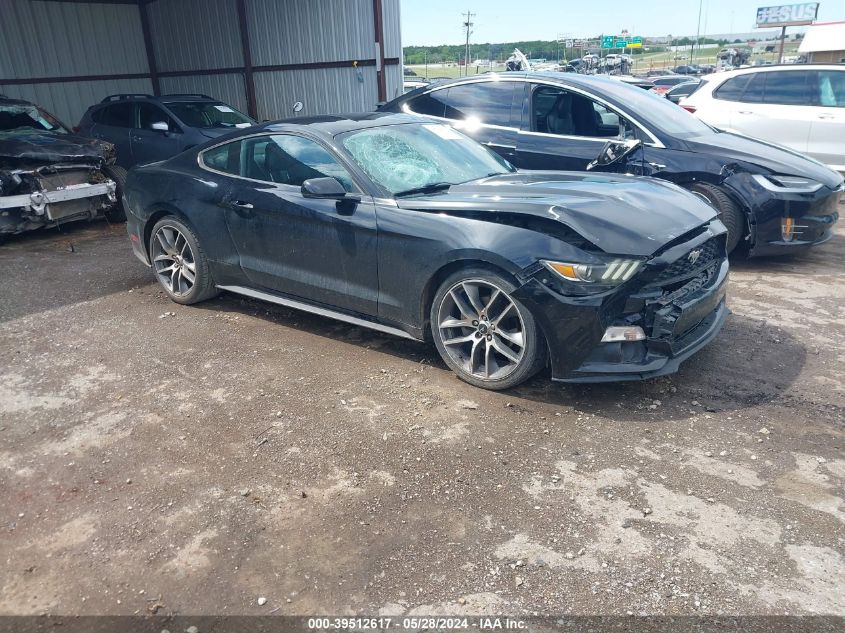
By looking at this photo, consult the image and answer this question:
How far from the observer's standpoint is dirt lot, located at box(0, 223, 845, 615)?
2467 mm

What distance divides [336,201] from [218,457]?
180cm

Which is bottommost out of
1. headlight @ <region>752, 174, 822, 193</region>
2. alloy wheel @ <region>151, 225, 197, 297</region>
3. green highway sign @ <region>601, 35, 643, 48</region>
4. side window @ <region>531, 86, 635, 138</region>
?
alloy wheel @ <region>151, 225, 197, 297</region>

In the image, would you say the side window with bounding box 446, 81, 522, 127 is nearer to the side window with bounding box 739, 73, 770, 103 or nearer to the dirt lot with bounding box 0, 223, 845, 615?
the dirt lot with bounding box 0, 223, 845, 615

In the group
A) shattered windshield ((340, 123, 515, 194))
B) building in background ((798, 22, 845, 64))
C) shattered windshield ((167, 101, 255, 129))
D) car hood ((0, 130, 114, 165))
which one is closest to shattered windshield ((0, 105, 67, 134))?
car hood ((0, 130, 114, 165))

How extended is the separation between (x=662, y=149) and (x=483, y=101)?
1.87 meters

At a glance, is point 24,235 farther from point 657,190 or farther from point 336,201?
point 657,190

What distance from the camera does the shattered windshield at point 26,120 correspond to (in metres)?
8.43

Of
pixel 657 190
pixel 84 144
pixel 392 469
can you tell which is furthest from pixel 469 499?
pixel 84 144

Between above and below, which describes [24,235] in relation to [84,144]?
below

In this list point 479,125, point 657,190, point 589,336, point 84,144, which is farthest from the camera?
point 84,144

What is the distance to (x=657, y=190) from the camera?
425 centimetres

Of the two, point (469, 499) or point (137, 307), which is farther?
point (137, 307)

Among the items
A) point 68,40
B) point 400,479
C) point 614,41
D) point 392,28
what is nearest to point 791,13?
point 614,41

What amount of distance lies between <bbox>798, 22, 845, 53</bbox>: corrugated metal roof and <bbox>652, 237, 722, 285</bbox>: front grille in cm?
2414
